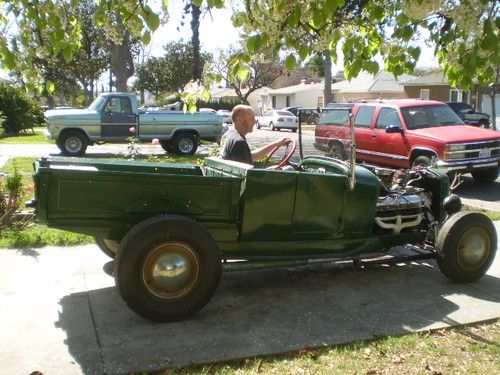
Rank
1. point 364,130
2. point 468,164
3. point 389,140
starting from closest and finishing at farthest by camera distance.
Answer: point 468,164 → point 389,140 → point 364,130

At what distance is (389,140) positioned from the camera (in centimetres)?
1230

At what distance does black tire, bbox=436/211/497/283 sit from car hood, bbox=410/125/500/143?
6.22 metres

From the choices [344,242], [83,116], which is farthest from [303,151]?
[83,116]

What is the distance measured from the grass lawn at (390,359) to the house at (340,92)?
38.9 metres

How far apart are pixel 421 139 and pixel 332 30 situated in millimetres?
8251

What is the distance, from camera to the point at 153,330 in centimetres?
415

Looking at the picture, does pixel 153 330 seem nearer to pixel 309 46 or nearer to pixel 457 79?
pixel 309 46

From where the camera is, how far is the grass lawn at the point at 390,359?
143 inches

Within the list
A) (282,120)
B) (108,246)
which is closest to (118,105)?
(108,246)

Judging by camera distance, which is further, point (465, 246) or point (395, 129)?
point (395, 129)

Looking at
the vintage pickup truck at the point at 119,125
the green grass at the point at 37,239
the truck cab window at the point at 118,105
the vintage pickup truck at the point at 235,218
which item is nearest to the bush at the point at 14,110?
the vintage pickup truck at the point at 119,125

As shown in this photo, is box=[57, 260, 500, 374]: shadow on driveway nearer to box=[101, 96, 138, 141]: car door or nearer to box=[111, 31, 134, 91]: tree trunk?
box=[101, 96, 138, 141]: car door

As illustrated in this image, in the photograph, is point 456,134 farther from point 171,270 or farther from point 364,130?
point 171,270

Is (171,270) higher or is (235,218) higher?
(235,218)
